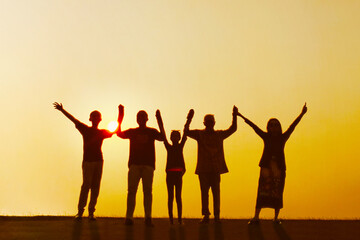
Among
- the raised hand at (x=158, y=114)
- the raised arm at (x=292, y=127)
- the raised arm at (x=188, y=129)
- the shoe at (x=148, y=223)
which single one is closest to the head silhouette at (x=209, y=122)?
the raised arm at (x=188, y=129)

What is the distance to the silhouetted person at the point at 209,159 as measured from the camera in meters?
16.0

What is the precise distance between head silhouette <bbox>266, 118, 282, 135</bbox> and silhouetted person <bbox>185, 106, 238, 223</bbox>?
1.01 metres

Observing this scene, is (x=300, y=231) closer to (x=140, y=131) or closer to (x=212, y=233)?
(x=212, y=233)

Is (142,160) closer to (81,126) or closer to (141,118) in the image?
(141,118)

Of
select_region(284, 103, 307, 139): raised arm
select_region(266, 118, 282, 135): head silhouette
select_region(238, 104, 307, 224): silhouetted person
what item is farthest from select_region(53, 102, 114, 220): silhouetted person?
select_region(284, 103, 307, 139): raised arm

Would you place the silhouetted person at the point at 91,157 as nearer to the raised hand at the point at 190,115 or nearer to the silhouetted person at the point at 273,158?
the raised hand at the point at 190,115

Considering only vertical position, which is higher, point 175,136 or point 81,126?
point 81,126

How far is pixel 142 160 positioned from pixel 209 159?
2.08m

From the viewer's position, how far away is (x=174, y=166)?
49.2 ft

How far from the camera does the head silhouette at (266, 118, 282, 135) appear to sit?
15.8 m

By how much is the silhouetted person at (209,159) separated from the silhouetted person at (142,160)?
1.36 m

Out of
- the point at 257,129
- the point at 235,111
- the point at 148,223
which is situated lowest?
the point at 148,223

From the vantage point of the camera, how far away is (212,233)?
12867 millimetres

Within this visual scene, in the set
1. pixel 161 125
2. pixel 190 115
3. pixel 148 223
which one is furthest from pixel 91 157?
pixel 190 115
